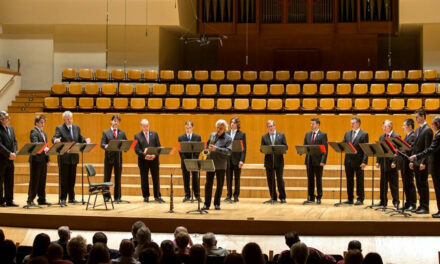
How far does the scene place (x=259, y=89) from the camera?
1323 centimetres

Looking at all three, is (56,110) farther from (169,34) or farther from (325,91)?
(325,91)

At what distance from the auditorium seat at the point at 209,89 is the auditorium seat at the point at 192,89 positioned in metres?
0.14

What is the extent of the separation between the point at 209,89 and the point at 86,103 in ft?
8.54

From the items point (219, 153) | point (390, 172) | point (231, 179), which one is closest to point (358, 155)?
point (390, 172)

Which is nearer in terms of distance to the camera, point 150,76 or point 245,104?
point 245,104

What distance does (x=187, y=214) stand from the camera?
25.8ft

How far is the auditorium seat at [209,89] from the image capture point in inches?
520

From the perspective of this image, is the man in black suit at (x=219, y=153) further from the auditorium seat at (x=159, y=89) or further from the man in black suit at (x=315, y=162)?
the auditorium seat at (x=159, y=89)

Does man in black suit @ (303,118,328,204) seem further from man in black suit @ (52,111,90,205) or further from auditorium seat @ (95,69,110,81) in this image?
auditorium seat @ (95,69,110,81)

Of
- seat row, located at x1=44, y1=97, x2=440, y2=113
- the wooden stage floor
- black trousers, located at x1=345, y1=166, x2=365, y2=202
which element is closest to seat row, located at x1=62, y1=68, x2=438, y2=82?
seat row, located at x1=44, y1=97, x2=440, y2=113

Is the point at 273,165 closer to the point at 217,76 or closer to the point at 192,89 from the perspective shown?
the point at 192,89

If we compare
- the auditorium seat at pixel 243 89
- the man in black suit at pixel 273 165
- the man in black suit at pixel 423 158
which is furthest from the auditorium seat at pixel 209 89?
the man in black suit at pixel 423 158

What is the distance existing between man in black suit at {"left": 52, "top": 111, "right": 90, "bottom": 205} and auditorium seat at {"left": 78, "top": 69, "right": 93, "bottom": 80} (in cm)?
499

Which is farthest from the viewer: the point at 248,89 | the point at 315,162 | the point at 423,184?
the point at 248,89
